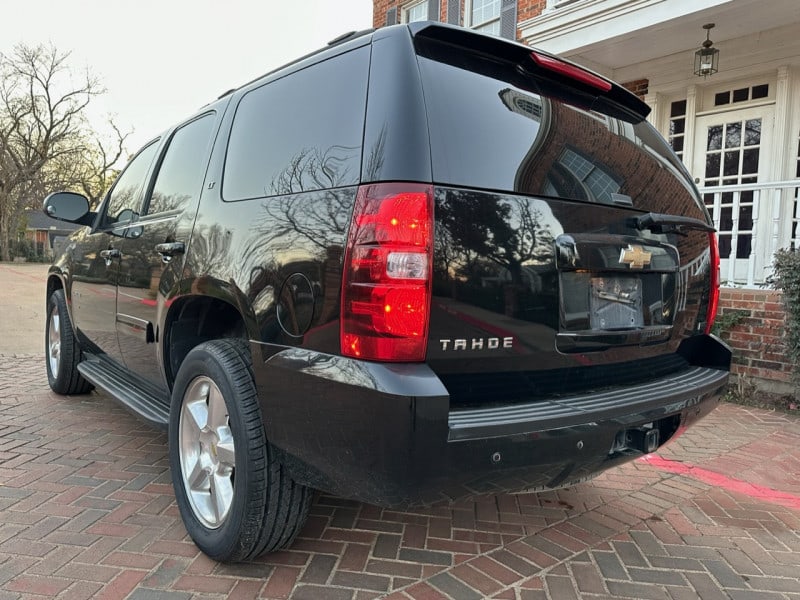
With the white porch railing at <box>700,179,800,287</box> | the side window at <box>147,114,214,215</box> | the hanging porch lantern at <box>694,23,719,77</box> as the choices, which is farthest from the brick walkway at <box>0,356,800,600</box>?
the hanging porch lantern at <box>694,23,719,77</box>

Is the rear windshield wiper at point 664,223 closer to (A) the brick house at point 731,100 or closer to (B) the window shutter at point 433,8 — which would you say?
(A) the brick house at point 731,100

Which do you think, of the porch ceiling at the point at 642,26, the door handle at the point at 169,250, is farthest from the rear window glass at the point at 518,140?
the porch ceiling at the point at 642,26

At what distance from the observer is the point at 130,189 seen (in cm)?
387

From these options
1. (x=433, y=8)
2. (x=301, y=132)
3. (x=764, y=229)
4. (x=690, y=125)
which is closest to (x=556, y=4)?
(x=690, y=125)

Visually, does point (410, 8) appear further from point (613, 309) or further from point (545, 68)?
point (613, 309)

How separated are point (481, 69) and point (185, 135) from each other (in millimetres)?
1852

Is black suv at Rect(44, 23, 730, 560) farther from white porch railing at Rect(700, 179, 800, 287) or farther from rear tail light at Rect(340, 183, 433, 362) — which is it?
white porch railing at Rect(700, 179, 800, 287)

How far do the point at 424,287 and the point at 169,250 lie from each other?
1522 mm

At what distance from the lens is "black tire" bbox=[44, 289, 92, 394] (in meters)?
4.57

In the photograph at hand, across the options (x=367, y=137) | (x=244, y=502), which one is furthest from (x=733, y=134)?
(x=244, y=502)

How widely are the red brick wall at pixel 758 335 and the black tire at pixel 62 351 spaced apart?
5.67 metres

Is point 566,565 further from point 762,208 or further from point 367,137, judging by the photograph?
point 762,208

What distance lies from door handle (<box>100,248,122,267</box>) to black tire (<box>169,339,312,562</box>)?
4.23 ft

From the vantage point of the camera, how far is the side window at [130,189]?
3.67 meters
